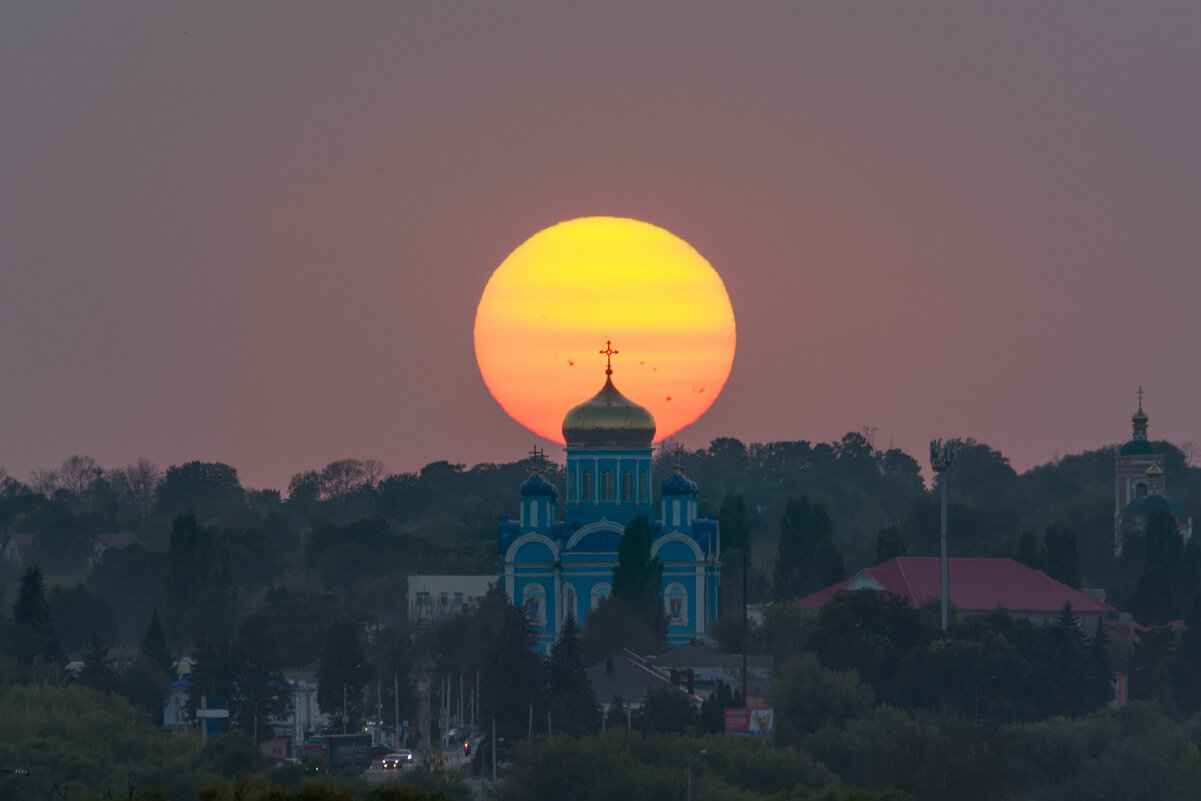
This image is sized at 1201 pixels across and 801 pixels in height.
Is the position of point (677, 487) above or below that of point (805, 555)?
above

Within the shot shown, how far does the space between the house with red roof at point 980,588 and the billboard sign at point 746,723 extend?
27525 millimetres

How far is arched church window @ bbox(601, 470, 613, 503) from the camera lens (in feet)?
351

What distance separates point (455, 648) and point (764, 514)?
88119 mm

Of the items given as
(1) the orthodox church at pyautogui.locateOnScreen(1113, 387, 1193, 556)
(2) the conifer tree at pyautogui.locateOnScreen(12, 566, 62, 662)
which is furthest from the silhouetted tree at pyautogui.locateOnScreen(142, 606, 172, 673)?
(1) the orthodox church at pyautogui.locateOnScreen(1113, 387, 1193, 556)

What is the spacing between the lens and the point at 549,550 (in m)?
105

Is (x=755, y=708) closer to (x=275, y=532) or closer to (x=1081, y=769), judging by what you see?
(x=1081, y=769)

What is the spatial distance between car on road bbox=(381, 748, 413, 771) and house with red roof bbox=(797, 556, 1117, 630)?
2745cm

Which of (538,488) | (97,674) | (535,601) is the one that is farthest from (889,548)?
(97,674)

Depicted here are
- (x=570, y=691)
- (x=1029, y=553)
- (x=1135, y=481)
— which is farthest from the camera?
(x=1135, y=481)

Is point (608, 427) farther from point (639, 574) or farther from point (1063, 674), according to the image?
point (1063, 674)

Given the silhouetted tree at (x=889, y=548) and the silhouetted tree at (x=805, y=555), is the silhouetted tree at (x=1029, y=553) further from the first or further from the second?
the silhouetted tree at (x=805, y=555)

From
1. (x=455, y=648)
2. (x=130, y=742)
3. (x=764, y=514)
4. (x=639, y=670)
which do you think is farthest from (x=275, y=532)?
(x=130, y=742)

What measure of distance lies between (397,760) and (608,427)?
32.0m

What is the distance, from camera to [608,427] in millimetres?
107500
